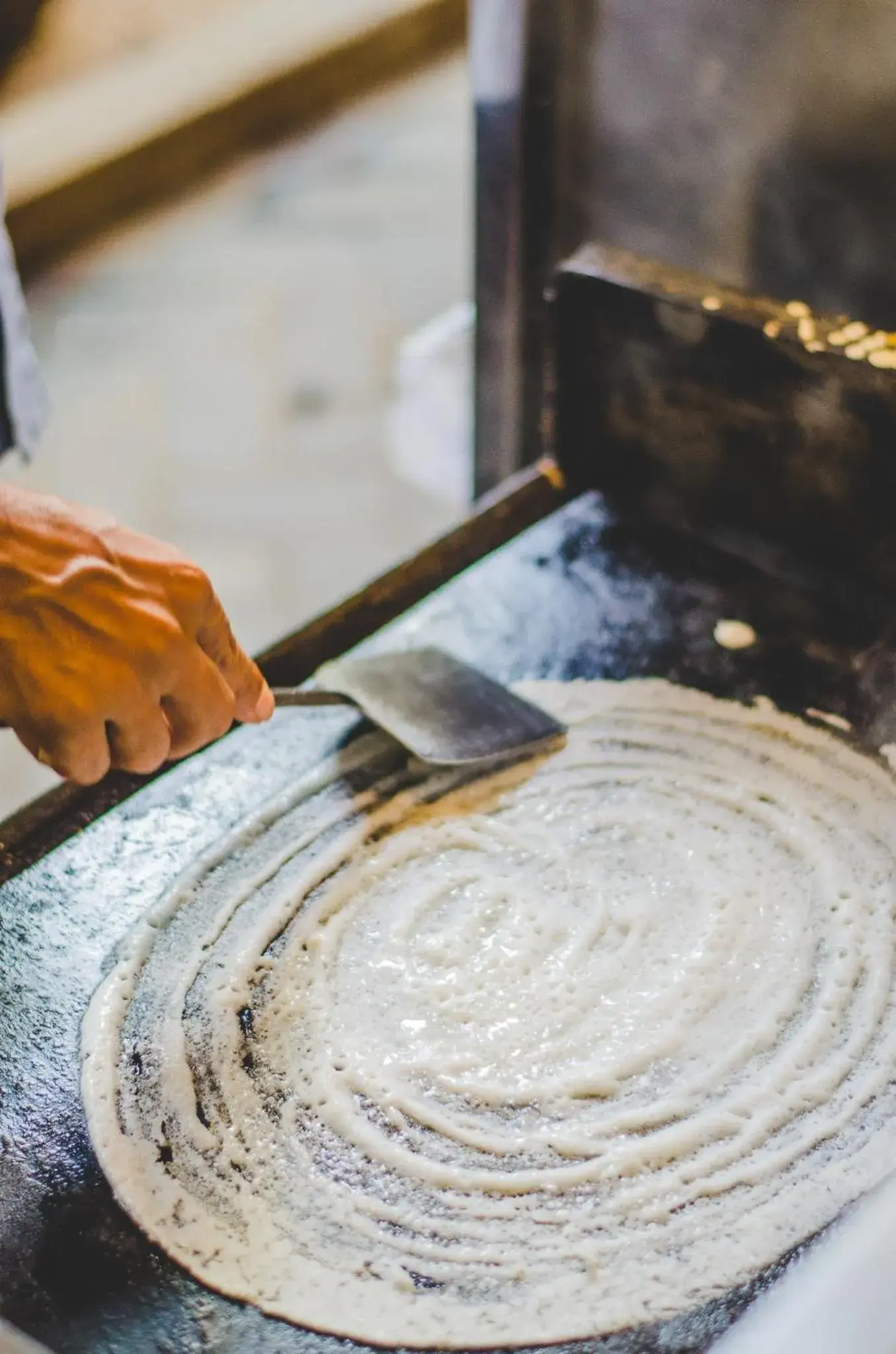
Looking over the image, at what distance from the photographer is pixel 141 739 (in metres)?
1.14

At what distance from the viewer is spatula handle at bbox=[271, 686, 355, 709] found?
1328 mm

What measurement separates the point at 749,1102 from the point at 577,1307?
0.71 feet

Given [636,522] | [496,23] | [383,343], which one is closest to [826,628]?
[636,522]

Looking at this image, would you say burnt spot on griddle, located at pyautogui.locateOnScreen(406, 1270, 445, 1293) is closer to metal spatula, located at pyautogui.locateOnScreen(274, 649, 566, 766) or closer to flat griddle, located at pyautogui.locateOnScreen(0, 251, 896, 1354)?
flat griddle, located at pyautogui.locateOnScreen(0, 251, 896, 1354)

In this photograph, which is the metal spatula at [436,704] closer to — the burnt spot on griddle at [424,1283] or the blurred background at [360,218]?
the burnt spot on griddle at [424,1283]

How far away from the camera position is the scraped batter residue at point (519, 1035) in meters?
0.96

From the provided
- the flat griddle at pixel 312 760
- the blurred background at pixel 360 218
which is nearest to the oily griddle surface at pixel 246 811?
the flat griddle at pixel 312 760

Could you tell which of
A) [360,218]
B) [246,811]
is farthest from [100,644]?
[360,218]

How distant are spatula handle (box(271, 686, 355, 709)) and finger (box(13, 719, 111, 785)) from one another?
22cm

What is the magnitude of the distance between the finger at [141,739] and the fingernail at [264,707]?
0.10 metres

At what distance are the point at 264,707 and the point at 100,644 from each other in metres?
0.18

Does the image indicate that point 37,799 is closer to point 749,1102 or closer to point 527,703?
point 527,703

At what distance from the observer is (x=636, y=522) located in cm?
165

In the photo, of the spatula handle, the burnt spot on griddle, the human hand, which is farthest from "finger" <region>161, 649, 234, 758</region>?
the burnt spot on griddle
